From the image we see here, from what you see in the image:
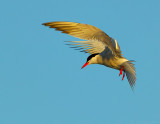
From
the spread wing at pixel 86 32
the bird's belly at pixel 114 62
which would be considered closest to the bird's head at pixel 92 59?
the bird's belly at pixel 114 62

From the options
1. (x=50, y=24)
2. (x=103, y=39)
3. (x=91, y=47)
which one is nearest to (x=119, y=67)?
(x=103, y=39)

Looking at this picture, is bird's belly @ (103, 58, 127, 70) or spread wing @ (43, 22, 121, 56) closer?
spread wing @ (43, 22, 121, 56)

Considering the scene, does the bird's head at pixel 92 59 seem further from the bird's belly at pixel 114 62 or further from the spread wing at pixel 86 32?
the spread wing at pixel 86 32

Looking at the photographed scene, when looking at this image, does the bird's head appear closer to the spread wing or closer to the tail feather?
the tail feather

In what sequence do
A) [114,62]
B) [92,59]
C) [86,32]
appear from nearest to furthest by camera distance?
[86,32]
[114,62]
[92,59]

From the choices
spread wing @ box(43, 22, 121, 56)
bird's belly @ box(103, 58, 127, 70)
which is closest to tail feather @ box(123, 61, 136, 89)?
bird's belly @ box(103, 58, 127, 70)

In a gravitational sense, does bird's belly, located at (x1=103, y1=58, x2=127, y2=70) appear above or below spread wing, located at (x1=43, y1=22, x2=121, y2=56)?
above

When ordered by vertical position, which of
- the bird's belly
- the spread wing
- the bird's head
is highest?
the bird's head

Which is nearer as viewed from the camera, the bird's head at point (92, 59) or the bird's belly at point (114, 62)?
the bird's belly at point (114, 62)

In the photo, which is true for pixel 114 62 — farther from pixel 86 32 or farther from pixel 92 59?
pixel 86 32

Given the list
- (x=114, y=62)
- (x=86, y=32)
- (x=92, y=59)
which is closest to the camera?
(x=86, y=32)

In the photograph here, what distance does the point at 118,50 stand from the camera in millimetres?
9148

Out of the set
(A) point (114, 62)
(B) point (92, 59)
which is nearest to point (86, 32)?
(A) point (114, 62)

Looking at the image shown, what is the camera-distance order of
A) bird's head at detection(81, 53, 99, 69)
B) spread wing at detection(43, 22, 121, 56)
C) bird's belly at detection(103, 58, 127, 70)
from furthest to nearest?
1. bird's head at detection(81, 53, 99, 69)
2. bird's belly at detection(103, 58, 127, 70)
3. spread wing at detection(43, 22, 121, 56)
